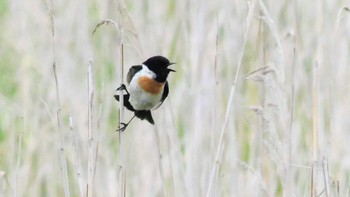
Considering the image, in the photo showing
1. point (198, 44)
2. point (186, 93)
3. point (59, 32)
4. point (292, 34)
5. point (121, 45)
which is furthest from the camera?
point (59, 32)

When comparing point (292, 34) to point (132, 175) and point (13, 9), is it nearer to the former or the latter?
point (132, 175)

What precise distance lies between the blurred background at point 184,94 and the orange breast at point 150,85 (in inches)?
9.3

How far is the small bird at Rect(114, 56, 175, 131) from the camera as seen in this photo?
2.13 m

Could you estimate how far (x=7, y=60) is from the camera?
3.65 meters

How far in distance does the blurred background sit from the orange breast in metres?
0.24

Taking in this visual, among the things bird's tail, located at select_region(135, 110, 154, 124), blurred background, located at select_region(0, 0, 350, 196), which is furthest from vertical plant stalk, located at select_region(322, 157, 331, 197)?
bird's tail, located at select_region(135, 110, 154, 124)

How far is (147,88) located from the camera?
2145 mm

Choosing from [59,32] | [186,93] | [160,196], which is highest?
[59,32]

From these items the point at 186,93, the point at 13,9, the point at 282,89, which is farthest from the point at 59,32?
the point at 282,89

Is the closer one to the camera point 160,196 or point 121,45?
point 121,45

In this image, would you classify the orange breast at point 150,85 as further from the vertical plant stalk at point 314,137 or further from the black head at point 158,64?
the vertical plant stalk at point 314,137

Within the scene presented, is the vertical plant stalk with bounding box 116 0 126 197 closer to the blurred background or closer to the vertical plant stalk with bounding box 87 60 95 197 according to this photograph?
the vertical plant stalk with bounding box 87 60 95 197

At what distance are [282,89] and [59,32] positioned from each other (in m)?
1.66

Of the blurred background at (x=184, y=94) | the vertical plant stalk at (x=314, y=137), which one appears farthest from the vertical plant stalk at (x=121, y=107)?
the vertical plant stalk at (x=314, y=137)
